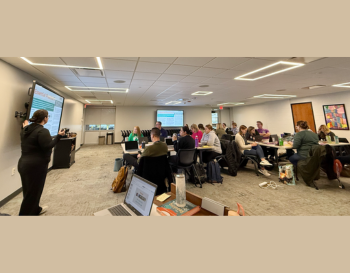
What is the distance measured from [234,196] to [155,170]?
172 cm

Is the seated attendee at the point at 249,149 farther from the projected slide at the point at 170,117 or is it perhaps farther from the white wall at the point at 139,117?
→ the white wall at the point at 139,117

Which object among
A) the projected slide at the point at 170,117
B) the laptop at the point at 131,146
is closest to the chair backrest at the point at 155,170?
the laptop at the point at 131,146

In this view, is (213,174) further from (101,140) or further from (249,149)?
(101,140)

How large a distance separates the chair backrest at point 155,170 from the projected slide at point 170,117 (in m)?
8.60

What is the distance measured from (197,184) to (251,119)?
9651 mm

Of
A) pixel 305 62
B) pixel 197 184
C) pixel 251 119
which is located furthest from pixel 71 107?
pixel 251 119

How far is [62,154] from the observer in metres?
4.65

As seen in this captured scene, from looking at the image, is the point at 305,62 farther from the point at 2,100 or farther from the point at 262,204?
the point at 2,100

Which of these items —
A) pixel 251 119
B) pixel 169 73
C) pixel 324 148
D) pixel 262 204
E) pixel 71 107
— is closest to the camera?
Answer: pixel 262 204

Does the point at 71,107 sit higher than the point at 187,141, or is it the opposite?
the point at 71,107

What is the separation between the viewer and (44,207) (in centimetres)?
227

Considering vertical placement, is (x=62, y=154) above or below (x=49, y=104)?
below

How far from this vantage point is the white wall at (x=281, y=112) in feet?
21.9

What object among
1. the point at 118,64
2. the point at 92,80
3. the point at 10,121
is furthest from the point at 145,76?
the point at 10,121
